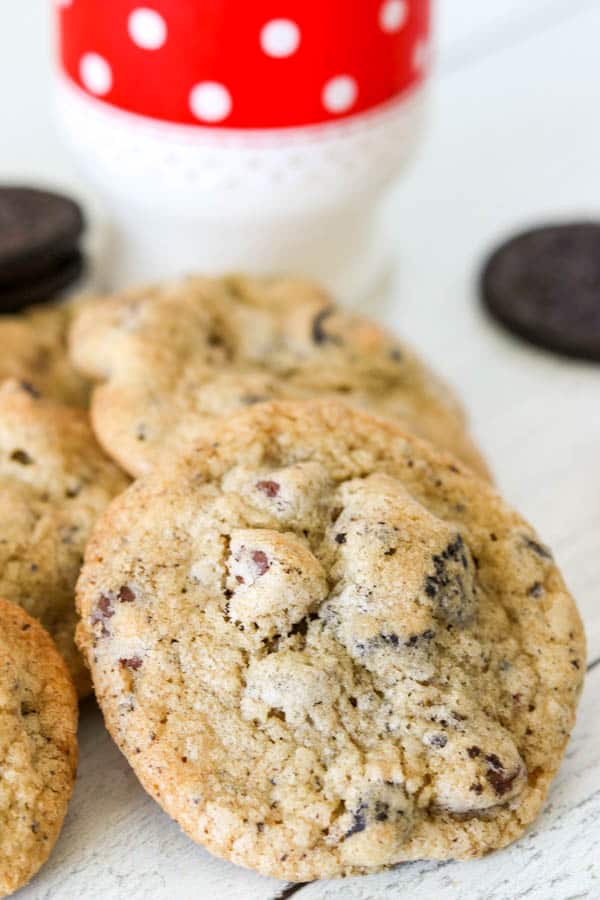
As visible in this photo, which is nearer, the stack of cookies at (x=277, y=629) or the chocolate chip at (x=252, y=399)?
the stack of cookies at (x=277, y=629)

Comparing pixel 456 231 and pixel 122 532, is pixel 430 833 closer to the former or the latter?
pixel 122 532

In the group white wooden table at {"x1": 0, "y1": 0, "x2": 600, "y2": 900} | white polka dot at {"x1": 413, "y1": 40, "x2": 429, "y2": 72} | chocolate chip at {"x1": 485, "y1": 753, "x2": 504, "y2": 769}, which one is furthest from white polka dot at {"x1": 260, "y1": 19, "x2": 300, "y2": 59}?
chocolate chip at {"x1": 485, "y1": 753, "x2": 504, "y2": 769}

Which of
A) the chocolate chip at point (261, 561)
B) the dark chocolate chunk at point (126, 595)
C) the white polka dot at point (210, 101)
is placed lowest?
the dark chocolate chunk at point (126, 595)

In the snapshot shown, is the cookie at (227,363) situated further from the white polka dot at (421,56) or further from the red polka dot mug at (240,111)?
the white polka dot at (421,56)

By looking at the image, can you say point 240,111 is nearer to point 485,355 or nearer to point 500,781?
point 485,355

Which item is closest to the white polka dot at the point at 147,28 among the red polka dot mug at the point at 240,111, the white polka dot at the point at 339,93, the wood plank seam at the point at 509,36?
the red polka dot mug at the point at 240,111

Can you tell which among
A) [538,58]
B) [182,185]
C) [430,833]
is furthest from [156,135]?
[538,58]

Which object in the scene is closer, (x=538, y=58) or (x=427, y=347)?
(x=427, y=347)
